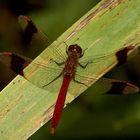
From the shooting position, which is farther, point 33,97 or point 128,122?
point 128,122

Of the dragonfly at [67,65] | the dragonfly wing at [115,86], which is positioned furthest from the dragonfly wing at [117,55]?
the dragonfly wing at [115,86]

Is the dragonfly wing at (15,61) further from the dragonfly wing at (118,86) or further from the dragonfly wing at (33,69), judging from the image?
the dragonfly wing at (118,86)

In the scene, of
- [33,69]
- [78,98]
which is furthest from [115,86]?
[78,98]

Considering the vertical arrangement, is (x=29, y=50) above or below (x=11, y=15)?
below

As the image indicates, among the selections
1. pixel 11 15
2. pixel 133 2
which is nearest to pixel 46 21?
pixel 11 15

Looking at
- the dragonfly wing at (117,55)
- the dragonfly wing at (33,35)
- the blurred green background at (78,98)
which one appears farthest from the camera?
the blurred green background at (78,98)

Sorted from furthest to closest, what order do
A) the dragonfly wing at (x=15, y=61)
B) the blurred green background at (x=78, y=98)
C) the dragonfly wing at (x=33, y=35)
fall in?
the blurred green background at (x=78, y=98)
the dragonfly wing at (x=33, y=35)
the dragonfly wing at (x=15, y=61)

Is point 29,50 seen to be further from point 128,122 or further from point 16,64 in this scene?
point 128,122
